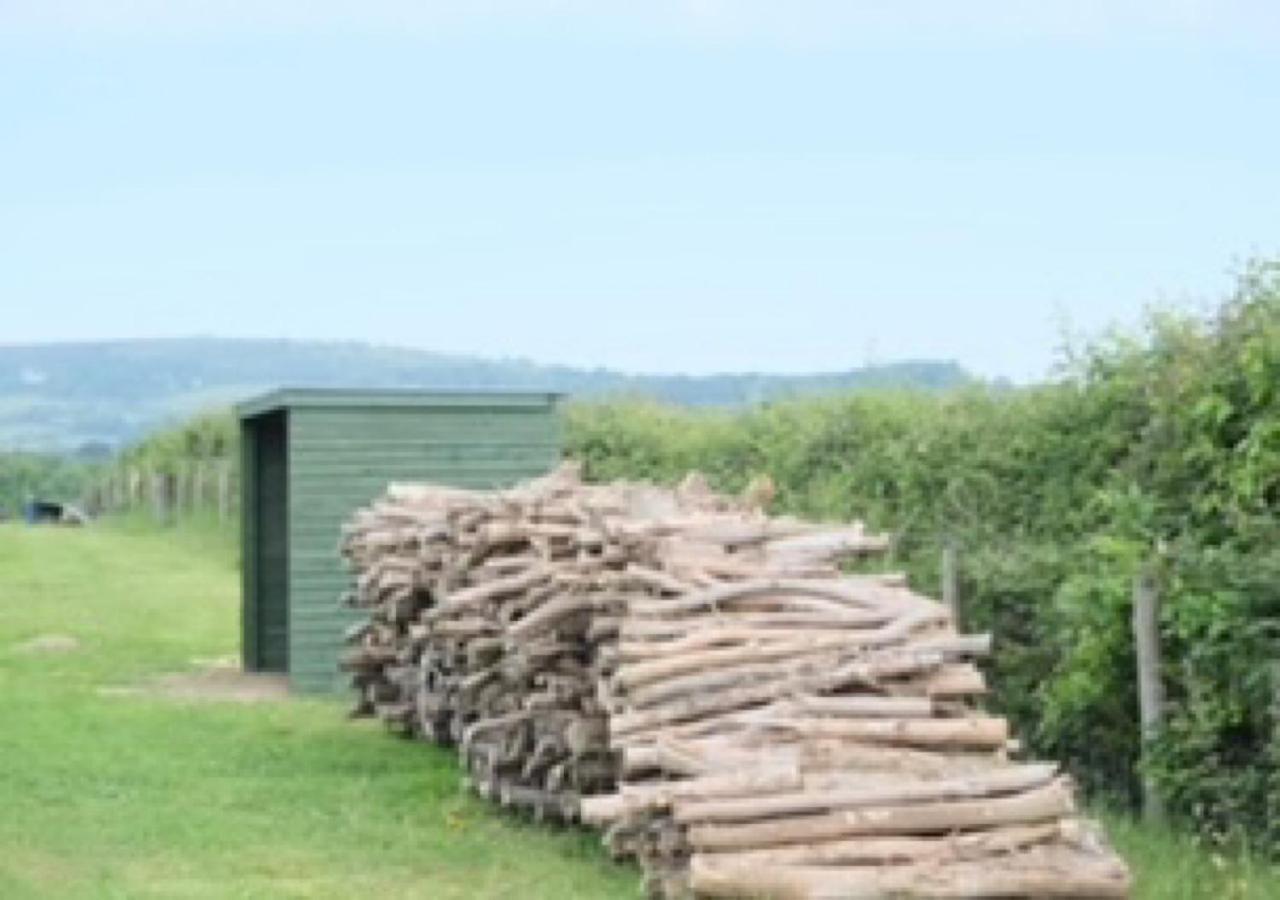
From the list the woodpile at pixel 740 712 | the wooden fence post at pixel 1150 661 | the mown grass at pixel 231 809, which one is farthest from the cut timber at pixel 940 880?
the wooden fence post at pixel 1150 661

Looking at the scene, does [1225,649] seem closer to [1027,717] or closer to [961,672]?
[961,672]

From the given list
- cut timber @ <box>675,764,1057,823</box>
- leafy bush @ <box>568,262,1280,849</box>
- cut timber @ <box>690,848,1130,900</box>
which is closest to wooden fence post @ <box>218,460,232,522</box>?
leafy bush @ <box>568,262,1280,849</box>

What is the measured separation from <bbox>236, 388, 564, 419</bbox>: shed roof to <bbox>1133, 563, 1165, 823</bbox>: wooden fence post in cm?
1159

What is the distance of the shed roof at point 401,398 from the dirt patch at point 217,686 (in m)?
2.39

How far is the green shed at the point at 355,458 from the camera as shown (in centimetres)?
2198

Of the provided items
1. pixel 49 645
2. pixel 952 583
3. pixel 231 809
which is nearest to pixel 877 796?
pixel 952 583

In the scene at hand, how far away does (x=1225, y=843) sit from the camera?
35.4 feet

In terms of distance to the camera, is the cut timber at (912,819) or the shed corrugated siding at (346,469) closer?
the cut timber at (912,819)

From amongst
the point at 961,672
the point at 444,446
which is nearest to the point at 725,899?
the point at 961,672

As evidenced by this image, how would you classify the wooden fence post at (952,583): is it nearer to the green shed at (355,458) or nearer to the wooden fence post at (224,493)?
the green shed at (355,458)

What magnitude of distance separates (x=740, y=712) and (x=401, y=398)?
11.9 metres

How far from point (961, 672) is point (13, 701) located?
36.3 feet

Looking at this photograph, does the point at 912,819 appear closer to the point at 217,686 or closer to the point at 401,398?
the point at 401,398

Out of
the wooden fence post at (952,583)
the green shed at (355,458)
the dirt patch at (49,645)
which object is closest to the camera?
the wooden fence post at (952,583)
